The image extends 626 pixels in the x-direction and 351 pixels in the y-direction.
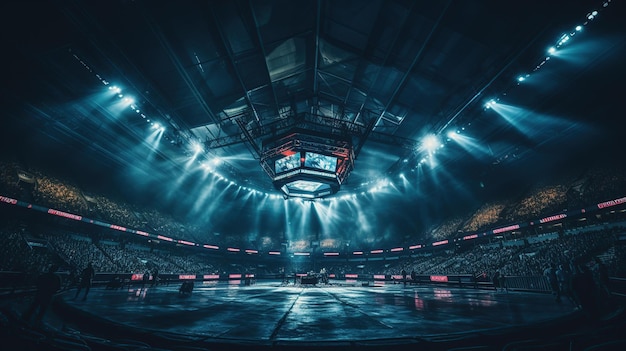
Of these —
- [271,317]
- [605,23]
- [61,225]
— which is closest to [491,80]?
[605,23]

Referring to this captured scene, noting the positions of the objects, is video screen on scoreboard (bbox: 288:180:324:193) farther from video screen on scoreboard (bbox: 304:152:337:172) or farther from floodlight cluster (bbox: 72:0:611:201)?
floodlight cluster (bbox: 72:0:611:201)

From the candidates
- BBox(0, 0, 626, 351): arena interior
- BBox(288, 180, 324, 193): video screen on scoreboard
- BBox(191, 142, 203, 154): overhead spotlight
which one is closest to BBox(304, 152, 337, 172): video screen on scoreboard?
BBox(0, 0, 626, 351): arena interior

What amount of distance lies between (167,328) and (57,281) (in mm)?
3518

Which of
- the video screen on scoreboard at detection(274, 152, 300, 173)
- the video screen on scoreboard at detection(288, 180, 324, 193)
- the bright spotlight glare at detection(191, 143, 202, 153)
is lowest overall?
the video screen on scoreboard at detection(288, 180, 324, 193)

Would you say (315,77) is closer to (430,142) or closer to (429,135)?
(429,135)

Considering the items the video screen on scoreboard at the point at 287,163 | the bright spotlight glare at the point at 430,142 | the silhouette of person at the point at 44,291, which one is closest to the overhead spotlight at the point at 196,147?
the video screen on scoreboard at the point at 287,163

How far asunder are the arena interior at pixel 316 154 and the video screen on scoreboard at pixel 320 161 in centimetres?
15

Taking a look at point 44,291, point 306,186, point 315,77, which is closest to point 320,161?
point 306,186

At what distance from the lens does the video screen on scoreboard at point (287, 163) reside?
54.4 ft

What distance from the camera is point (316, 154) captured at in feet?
54.5

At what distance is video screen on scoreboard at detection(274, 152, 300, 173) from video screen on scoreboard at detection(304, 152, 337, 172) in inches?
27.5

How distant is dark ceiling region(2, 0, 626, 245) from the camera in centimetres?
1055

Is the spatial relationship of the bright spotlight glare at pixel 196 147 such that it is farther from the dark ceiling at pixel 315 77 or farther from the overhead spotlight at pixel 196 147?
the dark ceiling at pixel 315 77

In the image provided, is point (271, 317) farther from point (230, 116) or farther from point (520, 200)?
point (520, 200)
